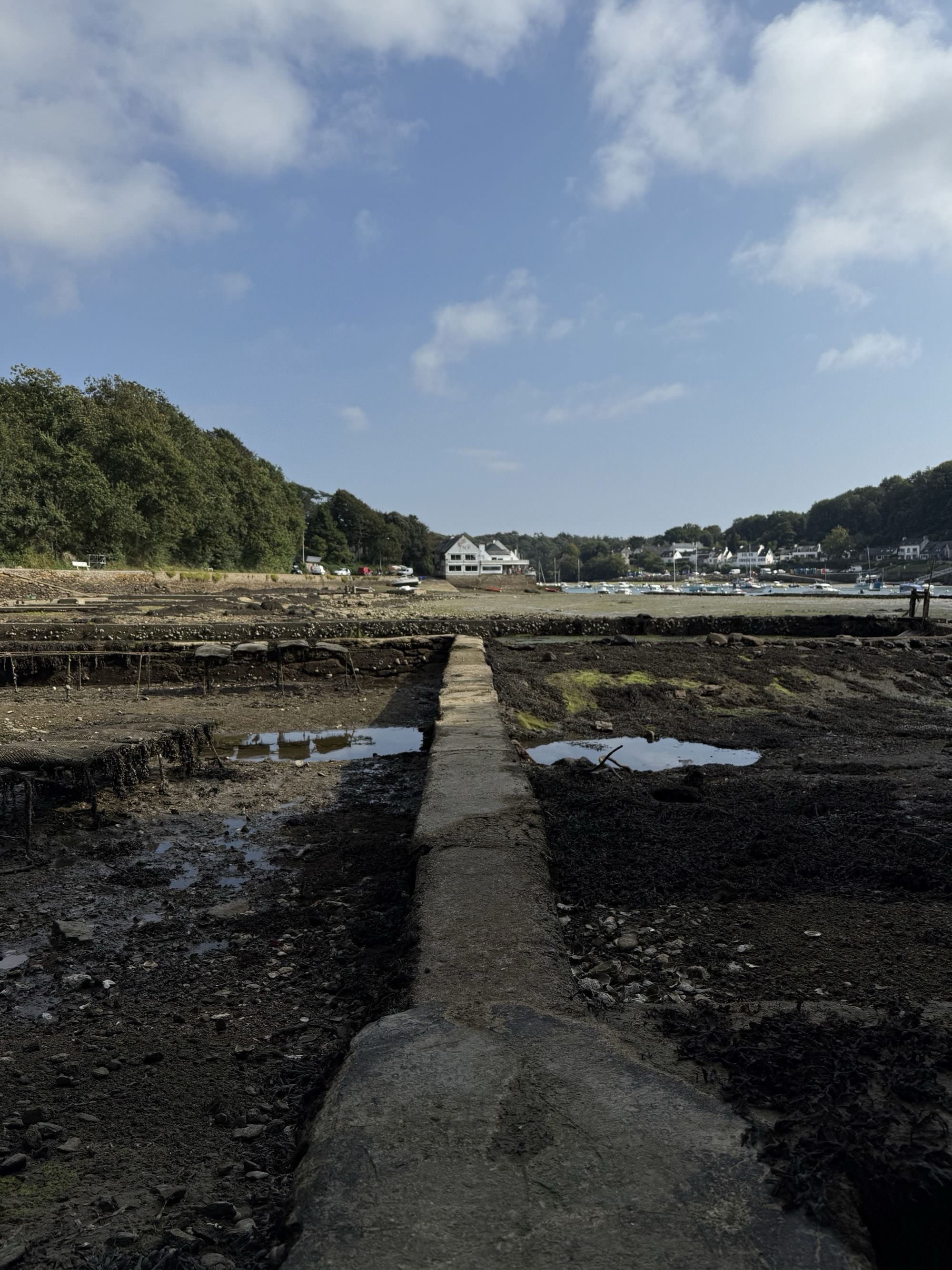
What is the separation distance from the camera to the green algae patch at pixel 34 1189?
203cm

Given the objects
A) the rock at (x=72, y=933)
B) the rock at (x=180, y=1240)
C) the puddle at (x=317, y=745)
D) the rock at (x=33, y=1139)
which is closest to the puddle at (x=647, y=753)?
the puddle at (x=317, y=745)

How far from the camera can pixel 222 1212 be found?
196cm

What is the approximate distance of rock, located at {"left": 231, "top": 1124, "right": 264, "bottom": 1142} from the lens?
2.32 metres

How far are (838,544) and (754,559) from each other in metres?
29.2

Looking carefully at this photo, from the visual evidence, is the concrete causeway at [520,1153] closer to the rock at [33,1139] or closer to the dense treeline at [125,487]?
the rock at [33,1139]

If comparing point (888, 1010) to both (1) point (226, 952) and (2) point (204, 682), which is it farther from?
(2) point (204, 682)

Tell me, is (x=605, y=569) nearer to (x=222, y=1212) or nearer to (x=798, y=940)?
(x=798, y=940)

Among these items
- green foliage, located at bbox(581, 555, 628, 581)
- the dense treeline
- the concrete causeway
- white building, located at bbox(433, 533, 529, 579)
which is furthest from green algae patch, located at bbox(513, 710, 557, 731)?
green foliage, located at bbox(581, 555, 628, 581)

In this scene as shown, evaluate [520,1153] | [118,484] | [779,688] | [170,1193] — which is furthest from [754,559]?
[170,1193]

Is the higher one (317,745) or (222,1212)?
(222,1212)

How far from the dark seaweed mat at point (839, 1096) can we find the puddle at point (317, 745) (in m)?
5.78

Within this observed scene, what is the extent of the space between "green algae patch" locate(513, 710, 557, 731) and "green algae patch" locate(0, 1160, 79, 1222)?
722 centimetres

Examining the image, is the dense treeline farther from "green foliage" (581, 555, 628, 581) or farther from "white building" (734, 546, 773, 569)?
"white building" (734, 546, 773, 569)

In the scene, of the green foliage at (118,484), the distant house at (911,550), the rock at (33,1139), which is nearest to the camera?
the rock at (33,1139)
